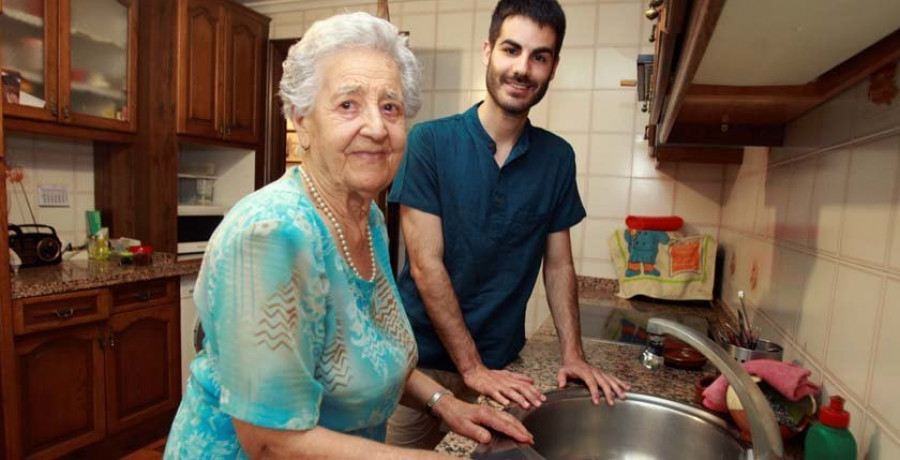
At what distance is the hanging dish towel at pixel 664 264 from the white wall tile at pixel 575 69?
743 mm

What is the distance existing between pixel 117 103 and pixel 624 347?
2504 millimetres

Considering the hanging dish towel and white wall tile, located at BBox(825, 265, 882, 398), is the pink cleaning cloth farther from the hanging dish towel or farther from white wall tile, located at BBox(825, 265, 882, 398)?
the hanging dish towel

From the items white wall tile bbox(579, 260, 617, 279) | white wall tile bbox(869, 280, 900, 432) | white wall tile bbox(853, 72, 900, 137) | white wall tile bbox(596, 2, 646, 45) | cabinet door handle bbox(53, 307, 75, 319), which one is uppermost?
white wall tile bbox(596, 2, 646, 45)

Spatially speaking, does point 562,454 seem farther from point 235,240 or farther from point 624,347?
point 235,240

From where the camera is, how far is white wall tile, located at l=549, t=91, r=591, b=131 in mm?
2387

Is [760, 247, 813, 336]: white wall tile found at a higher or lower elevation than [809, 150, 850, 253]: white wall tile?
lower

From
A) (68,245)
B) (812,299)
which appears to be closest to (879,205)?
(812,299)

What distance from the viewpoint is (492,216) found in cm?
122

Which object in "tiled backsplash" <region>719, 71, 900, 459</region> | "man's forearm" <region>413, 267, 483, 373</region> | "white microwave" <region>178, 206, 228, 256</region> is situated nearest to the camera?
"tiled backsplash" <region>719, 71, 900, 459</region>

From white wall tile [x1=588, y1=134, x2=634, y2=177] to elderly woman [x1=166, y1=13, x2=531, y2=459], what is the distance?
1.76 meters

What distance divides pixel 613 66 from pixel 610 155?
413 millimetres

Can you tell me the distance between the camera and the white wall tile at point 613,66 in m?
2.32

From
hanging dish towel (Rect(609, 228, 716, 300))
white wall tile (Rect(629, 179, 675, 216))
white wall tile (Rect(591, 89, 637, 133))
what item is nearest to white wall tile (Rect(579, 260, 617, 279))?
hanging dish towel (Rect(609, 228, 716, 300))

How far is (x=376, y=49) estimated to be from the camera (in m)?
0.68
